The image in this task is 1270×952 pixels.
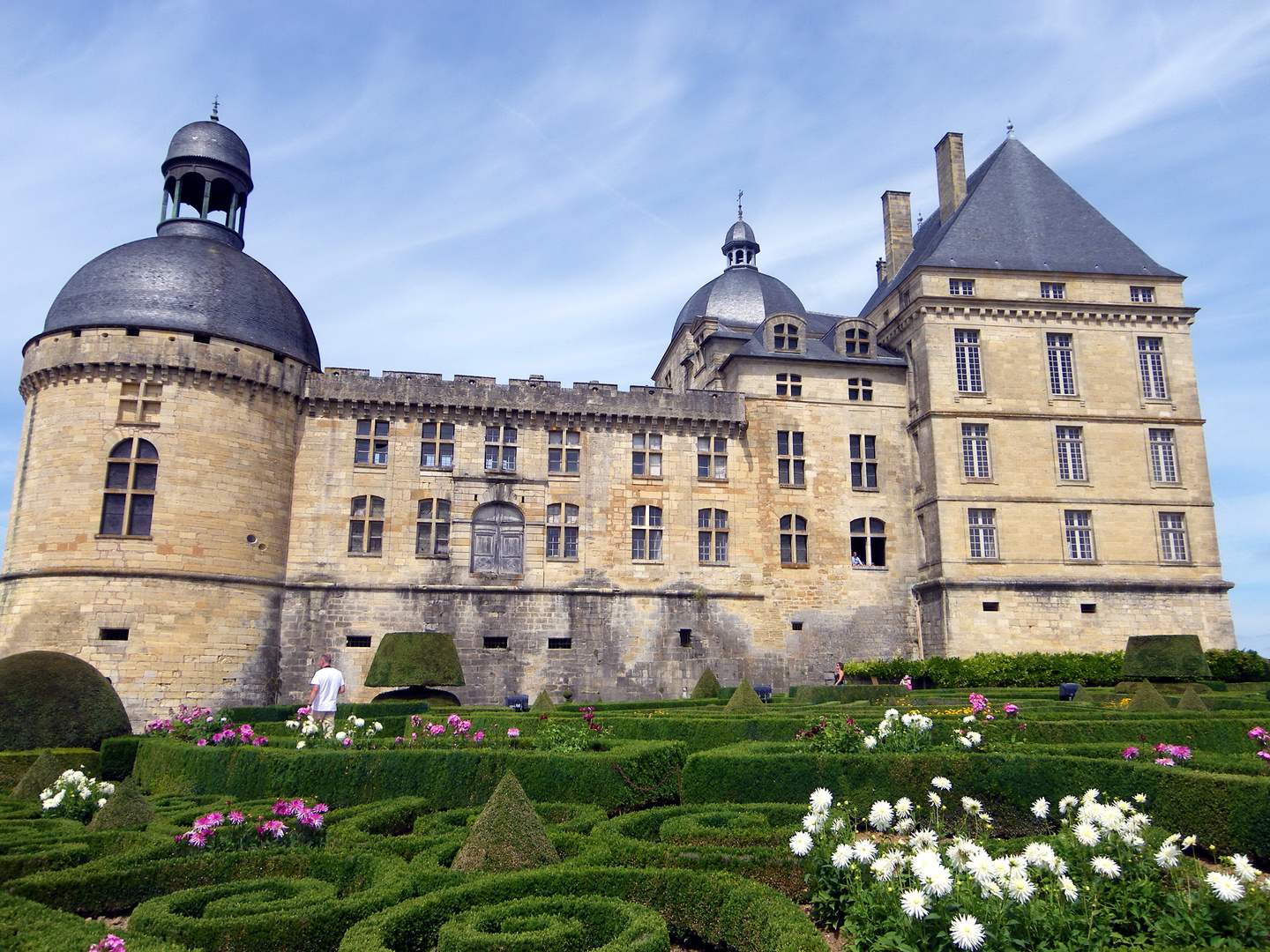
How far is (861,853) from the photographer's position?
18.4 feet

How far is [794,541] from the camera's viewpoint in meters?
31.6

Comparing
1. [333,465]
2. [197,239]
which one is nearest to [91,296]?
[197,239]

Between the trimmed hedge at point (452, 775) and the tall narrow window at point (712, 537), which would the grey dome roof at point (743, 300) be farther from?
the trimmed hedge at point (452, 775)

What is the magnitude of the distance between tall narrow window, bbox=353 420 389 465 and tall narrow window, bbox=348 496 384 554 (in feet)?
4.47

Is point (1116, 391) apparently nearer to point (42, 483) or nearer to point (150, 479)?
point (150, 479)

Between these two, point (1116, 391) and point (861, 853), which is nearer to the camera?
point (861, 853)

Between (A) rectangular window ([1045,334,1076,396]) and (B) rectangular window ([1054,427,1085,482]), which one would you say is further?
(A) rectangular window ([1045,334,1076,396])

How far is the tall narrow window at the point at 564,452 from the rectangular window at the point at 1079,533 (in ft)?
57.2

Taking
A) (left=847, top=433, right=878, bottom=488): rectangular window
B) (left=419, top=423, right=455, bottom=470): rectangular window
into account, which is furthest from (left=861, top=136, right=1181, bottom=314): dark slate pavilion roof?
(left=419, top=423, right=455, bottom=470): rectangular window

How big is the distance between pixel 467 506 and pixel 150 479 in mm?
9662

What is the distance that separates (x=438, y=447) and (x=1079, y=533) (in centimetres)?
2283

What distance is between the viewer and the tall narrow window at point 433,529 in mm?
29219

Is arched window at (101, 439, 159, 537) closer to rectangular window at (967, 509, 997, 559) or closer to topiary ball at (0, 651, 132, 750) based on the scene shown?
topiary ball at (0, 651, 132, 750)

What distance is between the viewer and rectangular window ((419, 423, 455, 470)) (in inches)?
1184
